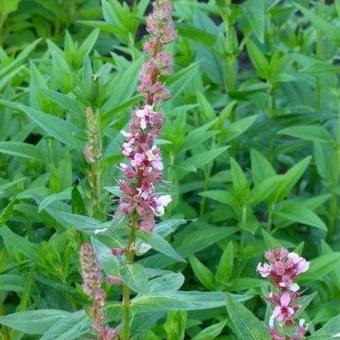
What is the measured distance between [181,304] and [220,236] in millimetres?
808

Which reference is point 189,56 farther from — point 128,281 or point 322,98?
point 128,281

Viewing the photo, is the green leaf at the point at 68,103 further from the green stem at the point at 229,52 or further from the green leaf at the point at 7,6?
the green leaf at the point at 7,6

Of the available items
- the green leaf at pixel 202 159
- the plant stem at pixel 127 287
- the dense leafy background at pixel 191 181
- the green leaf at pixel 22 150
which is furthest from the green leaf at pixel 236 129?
the plant stem at pixel 127 287

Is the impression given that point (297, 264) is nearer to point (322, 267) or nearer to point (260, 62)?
point (322, 267)

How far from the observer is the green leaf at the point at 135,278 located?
1.80 metres

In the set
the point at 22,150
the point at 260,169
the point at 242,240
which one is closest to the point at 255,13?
the point at 260,169

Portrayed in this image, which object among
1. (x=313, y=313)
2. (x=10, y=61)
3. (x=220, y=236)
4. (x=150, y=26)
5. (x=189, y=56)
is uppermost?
(x=150, y=26)

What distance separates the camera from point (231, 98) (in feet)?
10.5

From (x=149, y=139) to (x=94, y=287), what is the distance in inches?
10.6

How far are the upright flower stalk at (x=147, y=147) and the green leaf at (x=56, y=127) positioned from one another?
0.56 meters

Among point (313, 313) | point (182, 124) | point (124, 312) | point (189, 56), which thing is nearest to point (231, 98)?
point (189, 56)

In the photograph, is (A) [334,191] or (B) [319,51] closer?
(A) [334,191]

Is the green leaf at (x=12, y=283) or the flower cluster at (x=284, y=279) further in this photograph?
the green leaf at (x=12, y=283)

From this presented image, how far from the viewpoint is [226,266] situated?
2479 mm
